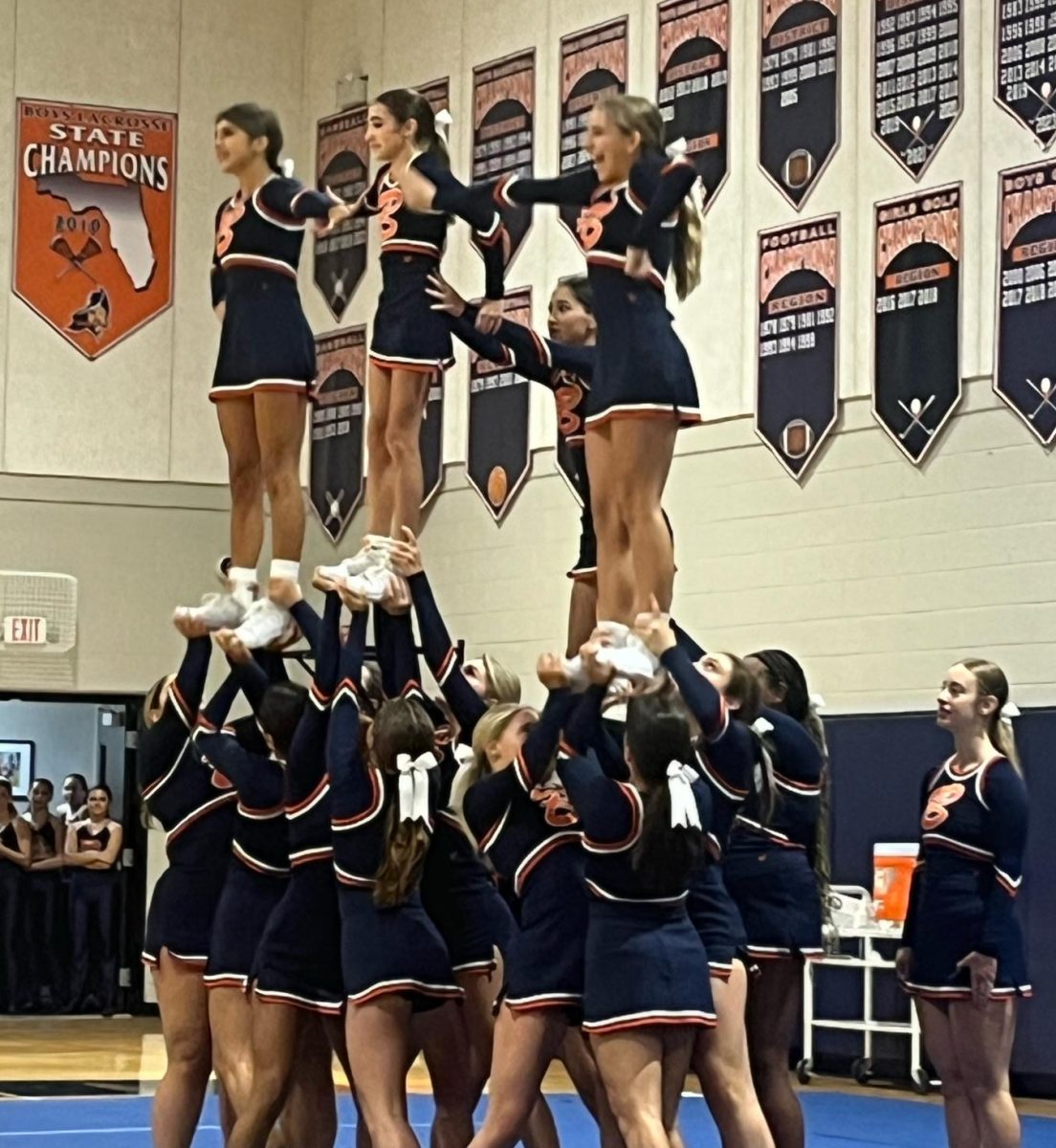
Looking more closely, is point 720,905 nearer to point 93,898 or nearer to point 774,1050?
point 774,1050

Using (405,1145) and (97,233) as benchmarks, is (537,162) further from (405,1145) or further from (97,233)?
(405,1145)

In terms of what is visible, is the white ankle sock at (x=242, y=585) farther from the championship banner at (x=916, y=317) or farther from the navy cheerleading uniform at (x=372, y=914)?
the championship banner at (x=916, y=317)

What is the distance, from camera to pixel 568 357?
7.59 metres

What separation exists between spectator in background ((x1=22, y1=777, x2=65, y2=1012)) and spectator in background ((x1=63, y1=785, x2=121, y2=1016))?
0.14 m

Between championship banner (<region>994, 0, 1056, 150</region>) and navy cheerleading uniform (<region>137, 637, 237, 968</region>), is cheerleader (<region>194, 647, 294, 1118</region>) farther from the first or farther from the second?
championship banner (<region>994, 0, 1056, 150</region>)

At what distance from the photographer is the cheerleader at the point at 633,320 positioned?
21.2 feet

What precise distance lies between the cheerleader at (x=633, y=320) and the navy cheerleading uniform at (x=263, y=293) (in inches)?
41.0

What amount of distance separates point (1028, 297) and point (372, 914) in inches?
270

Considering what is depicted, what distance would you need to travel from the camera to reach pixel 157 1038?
48.5ft

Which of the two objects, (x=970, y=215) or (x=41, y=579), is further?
(x=41, y=579)

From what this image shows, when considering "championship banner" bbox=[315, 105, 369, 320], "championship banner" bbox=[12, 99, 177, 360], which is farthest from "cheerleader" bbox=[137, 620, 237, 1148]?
"championship banner" bbox=[12, 99, 177, 360]

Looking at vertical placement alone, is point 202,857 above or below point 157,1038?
above

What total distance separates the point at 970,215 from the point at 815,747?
19.4 feet

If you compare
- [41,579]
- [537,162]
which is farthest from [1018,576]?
[41,579]
